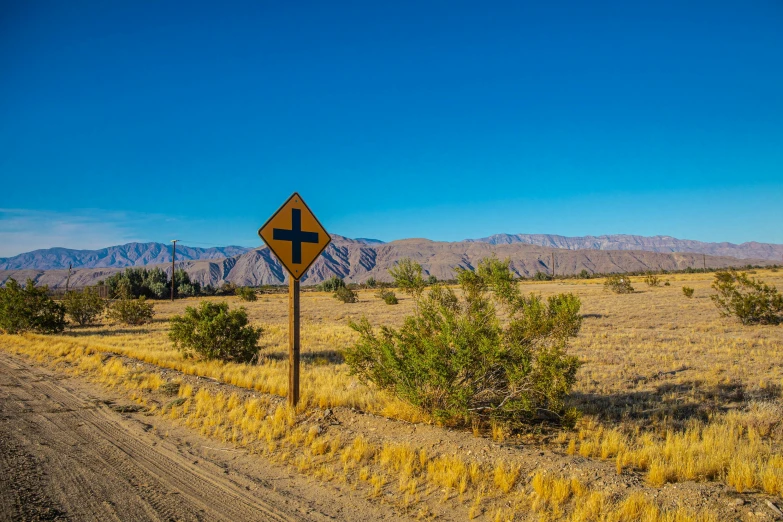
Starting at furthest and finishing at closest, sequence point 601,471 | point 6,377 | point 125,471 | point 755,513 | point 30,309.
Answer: point 30,309, point 6,377, point 125,471, point 601,471, point 755,513

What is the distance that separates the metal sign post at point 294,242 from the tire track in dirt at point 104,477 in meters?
2.09

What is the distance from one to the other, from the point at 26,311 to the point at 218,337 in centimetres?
1430

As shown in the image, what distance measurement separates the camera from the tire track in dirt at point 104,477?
13.5ft

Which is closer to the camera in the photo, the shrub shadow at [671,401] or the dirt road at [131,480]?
the dirt road at [131,480]

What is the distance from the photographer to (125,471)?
16.6 feet

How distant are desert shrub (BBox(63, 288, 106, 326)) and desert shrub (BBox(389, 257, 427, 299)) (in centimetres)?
2916

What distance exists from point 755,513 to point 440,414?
3510 mm

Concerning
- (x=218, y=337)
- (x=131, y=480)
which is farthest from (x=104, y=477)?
(x=218, y=337)

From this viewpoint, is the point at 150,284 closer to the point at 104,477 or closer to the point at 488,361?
the point at 104,477

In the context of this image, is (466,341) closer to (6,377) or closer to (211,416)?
(211,416)

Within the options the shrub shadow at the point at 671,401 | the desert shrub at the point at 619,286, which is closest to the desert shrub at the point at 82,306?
the shrub shadow at the point at 671,401

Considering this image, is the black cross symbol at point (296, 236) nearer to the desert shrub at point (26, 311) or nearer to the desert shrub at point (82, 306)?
the desert shrub at point (26, 311)

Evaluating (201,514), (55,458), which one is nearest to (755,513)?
(201,514)

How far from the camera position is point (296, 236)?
699 centimetres
